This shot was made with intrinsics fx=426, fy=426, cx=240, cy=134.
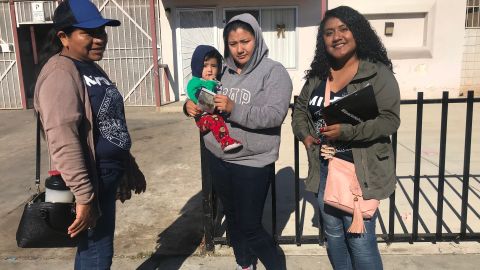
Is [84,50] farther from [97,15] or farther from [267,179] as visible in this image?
[267,179]

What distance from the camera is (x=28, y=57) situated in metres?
12.9

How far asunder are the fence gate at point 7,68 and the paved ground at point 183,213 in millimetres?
4950

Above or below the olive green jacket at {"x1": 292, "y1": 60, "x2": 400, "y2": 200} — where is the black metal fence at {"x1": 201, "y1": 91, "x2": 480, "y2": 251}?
below

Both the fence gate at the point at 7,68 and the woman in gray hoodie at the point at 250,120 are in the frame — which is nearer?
the woman in gray hoodie at the point at 250,120

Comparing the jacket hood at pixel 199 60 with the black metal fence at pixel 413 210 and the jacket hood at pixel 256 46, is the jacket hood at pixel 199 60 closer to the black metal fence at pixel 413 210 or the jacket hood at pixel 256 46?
the jacket hood at pixel 256 46

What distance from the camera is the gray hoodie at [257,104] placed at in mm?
2475

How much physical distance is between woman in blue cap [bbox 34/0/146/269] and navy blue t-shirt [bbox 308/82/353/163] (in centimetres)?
110

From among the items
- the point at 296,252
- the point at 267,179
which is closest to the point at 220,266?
the point at 296,252

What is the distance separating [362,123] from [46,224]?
5.63 ft

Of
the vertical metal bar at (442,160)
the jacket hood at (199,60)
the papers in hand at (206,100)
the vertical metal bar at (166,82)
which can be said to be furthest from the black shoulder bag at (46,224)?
the vertical metal bar at (166,82)

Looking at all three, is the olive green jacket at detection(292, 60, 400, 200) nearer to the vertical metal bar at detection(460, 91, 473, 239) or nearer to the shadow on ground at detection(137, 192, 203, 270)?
the vertical metal bar at detection(460, 91, 473, 239)

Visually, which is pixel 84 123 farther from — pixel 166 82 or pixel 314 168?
pixel 166 82

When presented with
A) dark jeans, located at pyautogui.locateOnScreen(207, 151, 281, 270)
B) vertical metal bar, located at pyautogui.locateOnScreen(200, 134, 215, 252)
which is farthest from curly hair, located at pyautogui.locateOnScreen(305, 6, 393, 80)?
vertical metal bar, located at pyautogui.locateOnScreen(200, 134, 215, 252)

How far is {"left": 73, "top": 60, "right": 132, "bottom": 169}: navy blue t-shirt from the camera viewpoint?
Answer: 2.16 m
